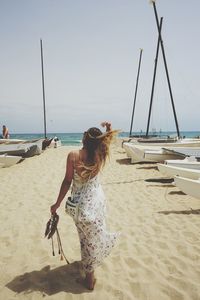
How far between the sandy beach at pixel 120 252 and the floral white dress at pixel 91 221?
1.76 ft

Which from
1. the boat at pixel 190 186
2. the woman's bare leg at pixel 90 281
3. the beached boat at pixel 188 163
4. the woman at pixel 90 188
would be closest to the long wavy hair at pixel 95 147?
the woman at pixel 90 188

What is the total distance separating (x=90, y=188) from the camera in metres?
3.13

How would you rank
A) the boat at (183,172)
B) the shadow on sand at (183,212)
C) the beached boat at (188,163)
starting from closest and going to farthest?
1. the shadow on sand at (183,212)
2. the boat at (183,172)
3. the beached boat at (188,163)

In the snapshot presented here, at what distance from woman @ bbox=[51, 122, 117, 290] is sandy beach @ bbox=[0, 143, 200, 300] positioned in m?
0.65

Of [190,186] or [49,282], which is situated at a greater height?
[190,186]

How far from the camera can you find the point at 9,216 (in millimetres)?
6199

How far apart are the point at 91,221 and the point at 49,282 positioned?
3.92ft

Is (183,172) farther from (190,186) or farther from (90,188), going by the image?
(90,188)

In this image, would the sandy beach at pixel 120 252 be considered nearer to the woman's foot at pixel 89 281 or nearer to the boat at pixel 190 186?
the woman's foot at pixel 89 281

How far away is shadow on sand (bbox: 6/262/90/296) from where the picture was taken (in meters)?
3.37

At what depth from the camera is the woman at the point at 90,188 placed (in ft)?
10.0

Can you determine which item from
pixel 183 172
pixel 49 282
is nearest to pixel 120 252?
pixel 49 282

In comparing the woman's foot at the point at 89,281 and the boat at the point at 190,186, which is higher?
the boat at the point at 190,186

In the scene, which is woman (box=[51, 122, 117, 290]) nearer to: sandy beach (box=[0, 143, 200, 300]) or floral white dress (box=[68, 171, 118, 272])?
floral white dress (box=[68, 171, 118, 272])
